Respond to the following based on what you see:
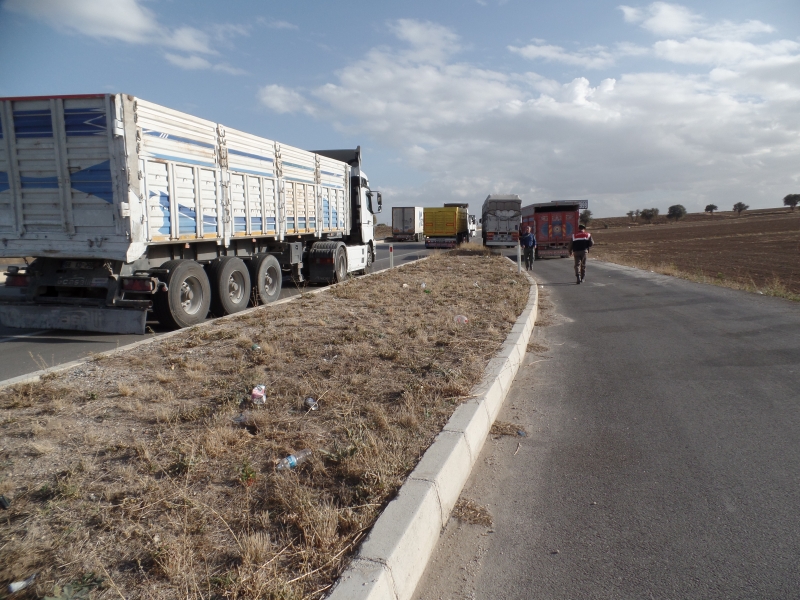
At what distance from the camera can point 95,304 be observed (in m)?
8.62

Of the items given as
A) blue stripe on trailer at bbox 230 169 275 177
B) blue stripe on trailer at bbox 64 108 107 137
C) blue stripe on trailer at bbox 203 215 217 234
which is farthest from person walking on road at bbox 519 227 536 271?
blue stripe on trailer at bbox 64 108 107 137

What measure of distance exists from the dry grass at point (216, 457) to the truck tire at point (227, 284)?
9.25 ft

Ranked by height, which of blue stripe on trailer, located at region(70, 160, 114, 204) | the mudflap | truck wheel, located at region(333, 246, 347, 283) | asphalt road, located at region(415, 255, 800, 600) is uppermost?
blue stripe on trailer, located at region(70, 160, 114, 204)

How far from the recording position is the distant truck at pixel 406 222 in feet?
172

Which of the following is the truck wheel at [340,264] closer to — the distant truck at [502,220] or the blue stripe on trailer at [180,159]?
the blue stripe on trailer at [180,159]

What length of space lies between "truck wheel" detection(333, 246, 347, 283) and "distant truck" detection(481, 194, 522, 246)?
62.6ft

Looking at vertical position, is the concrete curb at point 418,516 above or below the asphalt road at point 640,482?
above

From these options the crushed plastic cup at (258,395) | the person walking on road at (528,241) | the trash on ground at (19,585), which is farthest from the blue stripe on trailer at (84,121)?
the person walking on road at (528,241)

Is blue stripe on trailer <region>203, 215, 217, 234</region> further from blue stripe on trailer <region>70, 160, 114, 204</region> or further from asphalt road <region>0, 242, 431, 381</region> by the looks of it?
blue stripe on trailer <region>70, 160, 114, 204</region>

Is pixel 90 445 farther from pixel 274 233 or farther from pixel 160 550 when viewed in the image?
pixel 274 233

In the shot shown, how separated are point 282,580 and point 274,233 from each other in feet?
35.4

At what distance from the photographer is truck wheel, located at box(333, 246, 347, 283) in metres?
15.9

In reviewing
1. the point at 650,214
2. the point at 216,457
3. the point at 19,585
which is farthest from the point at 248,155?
the point at 650,214

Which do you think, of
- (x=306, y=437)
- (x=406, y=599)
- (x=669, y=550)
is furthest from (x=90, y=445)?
(x=669, y=550)
